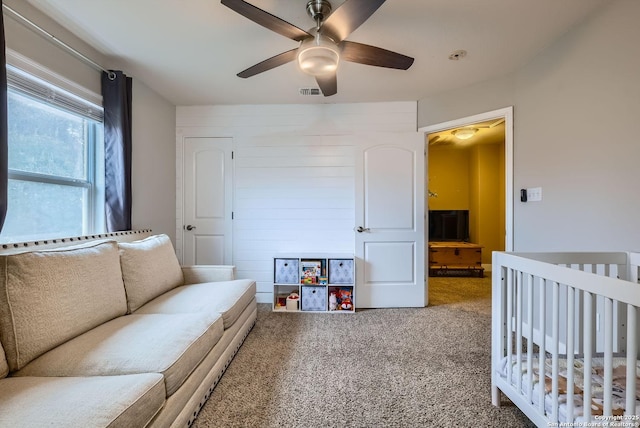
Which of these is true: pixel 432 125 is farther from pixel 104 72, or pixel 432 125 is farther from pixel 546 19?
pixel 104 72

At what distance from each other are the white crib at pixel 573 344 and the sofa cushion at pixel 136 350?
4.90ft

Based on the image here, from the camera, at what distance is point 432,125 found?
3.02 m

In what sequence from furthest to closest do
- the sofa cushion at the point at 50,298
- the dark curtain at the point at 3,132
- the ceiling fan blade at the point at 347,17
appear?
the dark curtain at the point at 3,132 → the ceiling fan blade at the point at 347,17 → the sofa cushion at the point at 50,298

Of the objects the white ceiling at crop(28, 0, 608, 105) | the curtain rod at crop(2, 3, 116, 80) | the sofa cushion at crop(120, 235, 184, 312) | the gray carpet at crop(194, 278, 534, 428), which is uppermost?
the white ceiling at crop(28, 0, 608, 105)

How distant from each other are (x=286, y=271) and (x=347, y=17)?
7.80 ft

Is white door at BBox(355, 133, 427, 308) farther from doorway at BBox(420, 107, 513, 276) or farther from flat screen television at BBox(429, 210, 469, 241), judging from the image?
flat screen television at BBox(429, 210, 469, 241)

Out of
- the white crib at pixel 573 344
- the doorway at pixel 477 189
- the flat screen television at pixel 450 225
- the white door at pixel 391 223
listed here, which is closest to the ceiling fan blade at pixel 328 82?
the white door at pixel 391 223

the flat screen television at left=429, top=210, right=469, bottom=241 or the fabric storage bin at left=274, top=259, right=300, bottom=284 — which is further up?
the flat screen television at left=429, top=210, right=469, bottom=241

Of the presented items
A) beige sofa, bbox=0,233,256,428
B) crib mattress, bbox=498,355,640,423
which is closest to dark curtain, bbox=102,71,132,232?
beige sofa, bbox=0,233,256,428

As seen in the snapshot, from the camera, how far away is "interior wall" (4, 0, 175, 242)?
1648mm

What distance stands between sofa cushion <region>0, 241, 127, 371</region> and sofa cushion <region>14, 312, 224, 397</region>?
58 millimetres

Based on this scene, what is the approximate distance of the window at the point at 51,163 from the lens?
5.43 ft

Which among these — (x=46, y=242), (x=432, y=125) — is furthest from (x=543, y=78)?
(x=46, y=242)

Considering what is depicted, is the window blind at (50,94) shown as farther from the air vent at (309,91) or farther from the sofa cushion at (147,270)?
the air vent at (309,91)
